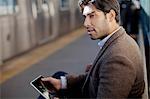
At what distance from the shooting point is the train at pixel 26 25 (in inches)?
226

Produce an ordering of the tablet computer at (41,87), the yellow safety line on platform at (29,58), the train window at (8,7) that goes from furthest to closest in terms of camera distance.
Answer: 1. the train window at (8,7)
2. the yellow safety line on platform at (29,58)
3. the tablet computer at (41,87)

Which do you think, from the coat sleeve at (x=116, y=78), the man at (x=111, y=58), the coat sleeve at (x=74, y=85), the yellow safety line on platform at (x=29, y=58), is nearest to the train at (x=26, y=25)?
the yellow safety line on platform at (x=29, y=58)

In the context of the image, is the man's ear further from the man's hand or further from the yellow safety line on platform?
the yellow safety line on platform

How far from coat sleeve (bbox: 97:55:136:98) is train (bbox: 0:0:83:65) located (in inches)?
110

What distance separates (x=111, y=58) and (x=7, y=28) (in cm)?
460

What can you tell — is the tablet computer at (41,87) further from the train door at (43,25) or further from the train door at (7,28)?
the train door at (43,25)

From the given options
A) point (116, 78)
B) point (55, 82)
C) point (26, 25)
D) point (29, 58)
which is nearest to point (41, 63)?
point (29, 58)

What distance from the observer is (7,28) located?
19.3 ft

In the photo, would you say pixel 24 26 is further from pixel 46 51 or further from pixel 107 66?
pixel 107 66

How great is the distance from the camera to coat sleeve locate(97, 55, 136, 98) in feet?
4.69

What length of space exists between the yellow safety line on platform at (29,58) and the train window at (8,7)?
79cm

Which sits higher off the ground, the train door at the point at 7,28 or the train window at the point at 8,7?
the train window at the point at 8,7

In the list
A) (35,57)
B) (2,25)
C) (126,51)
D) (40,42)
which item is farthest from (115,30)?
(40,42)

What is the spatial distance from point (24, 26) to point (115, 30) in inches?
203
